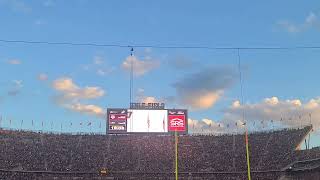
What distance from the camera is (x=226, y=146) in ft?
281

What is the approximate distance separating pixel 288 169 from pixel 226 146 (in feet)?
44.0

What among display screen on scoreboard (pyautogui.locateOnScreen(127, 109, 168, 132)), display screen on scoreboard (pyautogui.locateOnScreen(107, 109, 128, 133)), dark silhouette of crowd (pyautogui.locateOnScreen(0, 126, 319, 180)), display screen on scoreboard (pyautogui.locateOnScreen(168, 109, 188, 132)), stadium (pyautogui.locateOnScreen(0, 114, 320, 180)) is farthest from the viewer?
dark silhouette of crowd (pyautogui.locateOnScreen(0, 126, 319, 180))

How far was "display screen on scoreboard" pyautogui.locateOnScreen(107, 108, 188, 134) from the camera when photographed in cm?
7456

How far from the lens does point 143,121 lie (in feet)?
246

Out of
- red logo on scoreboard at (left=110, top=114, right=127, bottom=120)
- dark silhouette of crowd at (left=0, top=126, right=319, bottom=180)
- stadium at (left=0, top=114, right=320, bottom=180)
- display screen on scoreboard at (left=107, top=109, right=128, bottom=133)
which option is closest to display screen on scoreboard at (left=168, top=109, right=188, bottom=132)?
stadium at (left=0, top=114, right=320, bottom=180)

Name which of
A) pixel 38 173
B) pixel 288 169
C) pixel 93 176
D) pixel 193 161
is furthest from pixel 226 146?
→ pixel 38 173

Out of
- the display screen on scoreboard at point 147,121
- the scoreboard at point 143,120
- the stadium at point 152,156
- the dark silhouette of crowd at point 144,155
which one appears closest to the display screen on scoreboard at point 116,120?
the scoreboard at point 143,120

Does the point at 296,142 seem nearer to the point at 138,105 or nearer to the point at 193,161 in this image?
the point at 193,161

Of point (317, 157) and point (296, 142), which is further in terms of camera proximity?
point (296, 142)

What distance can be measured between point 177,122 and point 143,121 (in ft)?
16.4

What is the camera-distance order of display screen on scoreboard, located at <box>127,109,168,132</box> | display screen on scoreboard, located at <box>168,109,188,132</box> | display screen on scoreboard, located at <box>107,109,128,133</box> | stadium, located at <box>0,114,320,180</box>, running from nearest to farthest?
display screen on scoreboard, located at <box>127,109,168,132</box> < display screen on scoreboard, located at <box>107,109,128,133</box> < display screen on scoreboard, located at <box>168,109,188,132</box> < stadium, located at <box>0,114,320,180</box>

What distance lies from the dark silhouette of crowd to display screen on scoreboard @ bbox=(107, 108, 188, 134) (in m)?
7.10

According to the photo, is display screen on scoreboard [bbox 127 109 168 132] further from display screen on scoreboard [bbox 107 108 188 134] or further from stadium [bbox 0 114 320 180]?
stadium [bbox 0 114 320 180]

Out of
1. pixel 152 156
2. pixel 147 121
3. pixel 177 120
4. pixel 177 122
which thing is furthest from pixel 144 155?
pixel 177 120
